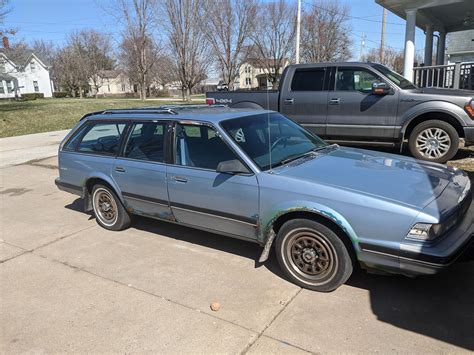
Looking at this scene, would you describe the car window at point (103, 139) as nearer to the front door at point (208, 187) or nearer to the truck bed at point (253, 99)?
the front door at point (208, 187)

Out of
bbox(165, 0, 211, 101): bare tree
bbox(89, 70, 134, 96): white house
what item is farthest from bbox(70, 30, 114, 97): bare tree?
bbox(165, 0, 211, 101): bare tree

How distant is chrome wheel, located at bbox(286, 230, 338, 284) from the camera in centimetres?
341

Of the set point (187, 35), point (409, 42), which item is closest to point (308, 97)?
point (409, 42)

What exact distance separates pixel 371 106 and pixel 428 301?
16.1 ft

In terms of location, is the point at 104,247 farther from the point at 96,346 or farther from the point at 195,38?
the point at 195,38

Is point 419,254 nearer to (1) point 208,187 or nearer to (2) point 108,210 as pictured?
(1) point 208,187

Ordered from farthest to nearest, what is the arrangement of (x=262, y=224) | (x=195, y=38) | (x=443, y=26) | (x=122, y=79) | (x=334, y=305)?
(x=122, y=79) → (x=195, y=38) → (x=443, y=26) → (x=262, y=224) → (x=334, y=305)

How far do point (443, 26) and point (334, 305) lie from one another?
16009 mm

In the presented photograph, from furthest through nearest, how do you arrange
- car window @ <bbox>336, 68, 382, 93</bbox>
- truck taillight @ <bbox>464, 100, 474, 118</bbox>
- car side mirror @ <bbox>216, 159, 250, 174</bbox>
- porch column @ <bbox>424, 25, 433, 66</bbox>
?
porch column @ <bbox>424, 25, 433, 66</bbox> → car window @ <bbox>336, 68, 382, 93</bbox> → truck taillight @ <bbox>464, 100, 474, 118</bbox> → car side mirror @ <bbox>216, 159, 250, 174</bbox>

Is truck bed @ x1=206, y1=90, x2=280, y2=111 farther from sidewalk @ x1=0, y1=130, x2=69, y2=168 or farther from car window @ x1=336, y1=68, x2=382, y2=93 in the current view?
sidewalk @ x1=0, y1=130, x2=69, y2=168

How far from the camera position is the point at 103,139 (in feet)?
17.4

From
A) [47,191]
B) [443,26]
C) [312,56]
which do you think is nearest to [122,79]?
[312,56]

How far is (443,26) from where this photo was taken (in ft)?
51.9

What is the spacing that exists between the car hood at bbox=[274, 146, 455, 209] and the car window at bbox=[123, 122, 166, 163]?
150 centimetres
